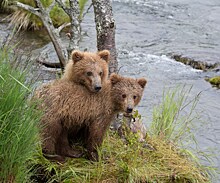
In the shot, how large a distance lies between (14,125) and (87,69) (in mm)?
1613

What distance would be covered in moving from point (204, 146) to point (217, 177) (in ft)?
5.87

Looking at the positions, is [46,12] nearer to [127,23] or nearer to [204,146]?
[204,146]

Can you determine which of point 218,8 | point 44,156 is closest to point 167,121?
point 44,156

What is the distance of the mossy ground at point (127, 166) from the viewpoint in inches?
218

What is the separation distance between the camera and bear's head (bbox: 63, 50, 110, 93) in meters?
5.83

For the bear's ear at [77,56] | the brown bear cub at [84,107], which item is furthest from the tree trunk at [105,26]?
the brown bear cub at [84,107]

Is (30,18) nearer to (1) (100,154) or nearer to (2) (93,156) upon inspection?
(2) (93,156)

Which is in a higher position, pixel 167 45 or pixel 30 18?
pixel 30 18

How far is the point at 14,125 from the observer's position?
175 inches

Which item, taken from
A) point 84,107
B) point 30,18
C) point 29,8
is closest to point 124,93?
point 84,107

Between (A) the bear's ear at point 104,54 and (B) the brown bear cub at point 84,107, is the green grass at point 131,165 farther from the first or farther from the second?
(A) the bear's ear at point 104,54

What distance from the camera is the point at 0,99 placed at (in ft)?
14.5

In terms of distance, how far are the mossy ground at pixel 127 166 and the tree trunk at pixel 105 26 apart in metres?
0.98

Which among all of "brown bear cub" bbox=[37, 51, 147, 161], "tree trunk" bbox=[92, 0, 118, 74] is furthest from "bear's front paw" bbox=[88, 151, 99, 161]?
"tree trunk" bbox=[92, 0, 118, 74]
